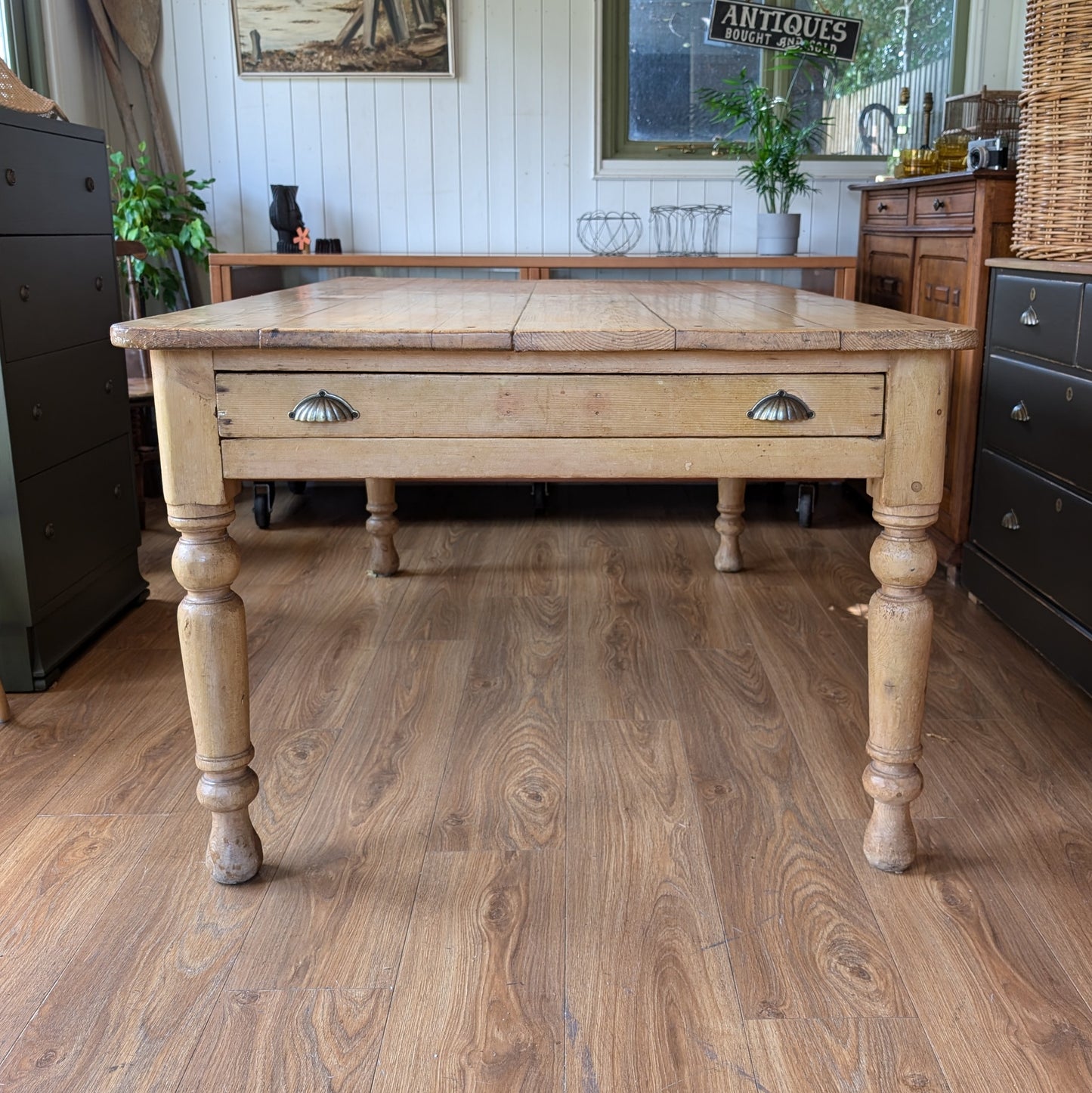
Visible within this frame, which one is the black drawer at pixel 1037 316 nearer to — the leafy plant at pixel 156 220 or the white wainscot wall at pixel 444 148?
the white wainscot wall at pixel 444 148

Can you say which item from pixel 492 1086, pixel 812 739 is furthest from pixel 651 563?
pixel 492 1086

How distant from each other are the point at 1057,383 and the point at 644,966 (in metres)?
1.53

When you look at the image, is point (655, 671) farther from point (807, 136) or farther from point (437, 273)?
point (807, 136)

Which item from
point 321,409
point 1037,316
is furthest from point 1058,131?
point 321,409

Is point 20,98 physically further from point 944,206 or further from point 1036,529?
point 1036,529

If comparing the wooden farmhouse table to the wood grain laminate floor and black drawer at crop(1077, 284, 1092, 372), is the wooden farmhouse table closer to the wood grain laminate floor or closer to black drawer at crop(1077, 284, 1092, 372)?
the wood grain laminate floor

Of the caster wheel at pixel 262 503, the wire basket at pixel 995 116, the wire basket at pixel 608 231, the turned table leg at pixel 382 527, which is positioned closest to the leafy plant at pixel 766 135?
the wire basket at pixel 608 231

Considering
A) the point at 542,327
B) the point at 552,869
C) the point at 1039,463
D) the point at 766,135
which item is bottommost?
the point at 552,869

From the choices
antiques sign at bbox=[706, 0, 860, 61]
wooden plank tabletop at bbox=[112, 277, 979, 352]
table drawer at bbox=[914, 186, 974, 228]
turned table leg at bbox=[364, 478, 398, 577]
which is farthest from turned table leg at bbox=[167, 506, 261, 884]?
antiques sign at bbox=[706, 0, 860, 61]

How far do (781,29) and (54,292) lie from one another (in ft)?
9.09

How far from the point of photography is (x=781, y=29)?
4.00 m

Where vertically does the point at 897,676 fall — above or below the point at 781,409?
below

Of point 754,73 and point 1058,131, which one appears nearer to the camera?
point 1058,131

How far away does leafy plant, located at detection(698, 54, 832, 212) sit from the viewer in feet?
12.5
